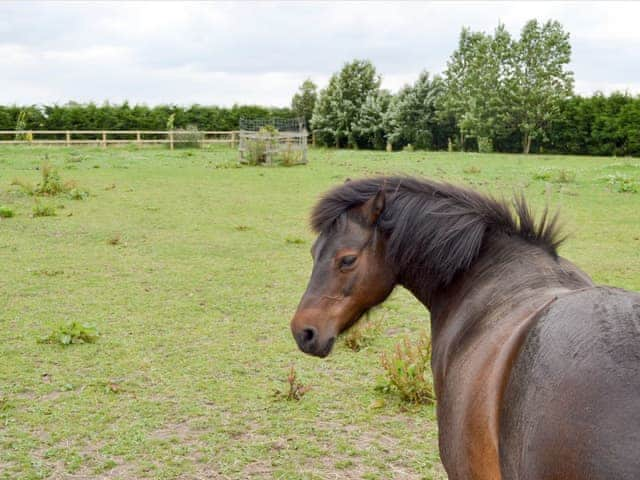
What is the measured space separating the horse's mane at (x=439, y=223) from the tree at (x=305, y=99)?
4498 centimetres

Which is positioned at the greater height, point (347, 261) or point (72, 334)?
point (347, 261)

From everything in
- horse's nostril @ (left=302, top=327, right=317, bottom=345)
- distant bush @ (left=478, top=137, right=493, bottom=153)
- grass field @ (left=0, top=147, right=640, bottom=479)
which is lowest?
grass field @ (left=0, top=147, right=640, bottom=479)

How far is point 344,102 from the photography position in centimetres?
4219

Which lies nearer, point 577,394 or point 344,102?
point 577,394

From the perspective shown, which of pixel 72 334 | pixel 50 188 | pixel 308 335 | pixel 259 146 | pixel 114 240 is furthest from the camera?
pixel 259 146

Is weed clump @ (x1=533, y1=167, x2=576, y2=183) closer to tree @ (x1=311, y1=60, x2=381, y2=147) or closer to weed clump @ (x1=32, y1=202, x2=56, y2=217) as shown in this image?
weed clump @ (x1=32, y1=202, x2=56, y2=217)

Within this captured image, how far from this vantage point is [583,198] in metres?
15.6

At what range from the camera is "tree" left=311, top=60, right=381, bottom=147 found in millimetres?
42094

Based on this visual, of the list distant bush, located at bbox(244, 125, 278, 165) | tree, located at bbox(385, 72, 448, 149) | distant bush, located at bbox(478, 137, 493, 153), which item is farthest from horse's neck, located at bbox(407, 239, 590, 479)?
tree, located at bbox(385, 72, 448, 149)

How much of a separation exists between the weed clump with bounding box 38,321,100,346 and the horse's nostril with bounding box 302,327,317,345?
168 inches

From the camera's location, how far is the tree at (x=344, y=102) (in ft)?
138

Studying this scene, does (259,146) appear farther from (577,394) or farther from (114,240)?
(577,394)

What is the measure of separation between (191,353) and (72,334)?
1335mm

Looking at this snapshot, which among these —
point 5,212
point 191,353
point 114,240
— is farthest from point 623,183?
point 5,212
